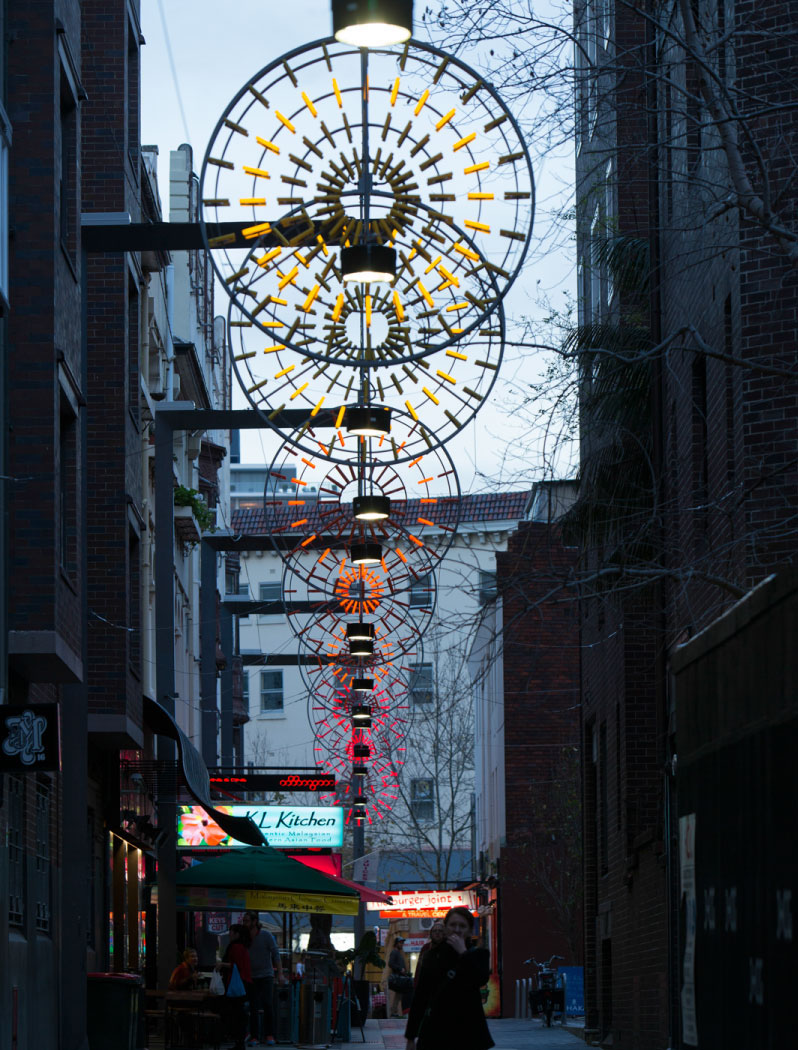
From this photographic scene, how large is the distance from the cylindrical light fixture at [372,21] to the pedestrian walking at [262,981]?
64.5 feet

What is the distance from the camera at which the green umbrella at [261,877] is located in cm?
2672

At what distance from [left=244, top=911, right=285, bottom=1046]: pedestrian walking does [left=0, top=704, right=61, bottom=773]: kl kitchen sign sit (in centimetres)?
1196

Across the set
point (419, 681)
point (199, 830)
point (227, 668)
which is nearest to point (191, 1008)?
point (199, 830)

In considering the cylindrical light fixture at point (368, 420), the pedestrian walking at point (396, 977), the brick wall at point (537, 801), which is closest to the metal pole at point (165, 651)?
the cylindrical light fixture at point (368, 420)

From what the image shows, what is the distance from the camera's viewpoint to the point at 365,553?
19.3m

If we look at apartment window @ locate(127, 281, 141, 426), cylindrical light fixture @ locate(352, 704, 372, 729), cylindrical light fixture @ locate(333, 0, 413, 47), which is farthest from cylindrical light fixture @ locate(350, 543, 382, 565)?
cylindrical light fixture @ locate(333, 0, 413, 47)

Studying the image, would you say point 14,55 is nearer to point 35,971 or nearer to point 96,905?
point 35,971

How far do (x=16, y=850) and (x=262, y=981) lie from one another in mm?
10858

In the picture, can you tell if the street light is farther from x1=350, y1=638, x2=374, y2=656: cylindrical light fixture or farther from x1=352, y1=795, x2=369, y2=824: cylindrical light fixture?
x1=352, y1=795, x2=369, y2=824: cylindrical light fixture

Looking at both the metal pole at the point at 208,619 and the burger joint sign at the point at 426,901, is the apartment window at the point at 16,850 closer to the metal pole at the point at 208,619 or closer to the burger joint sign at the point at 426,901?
the metal pole at the point at 208,619

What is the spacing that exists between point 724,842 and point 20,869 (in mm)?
13228

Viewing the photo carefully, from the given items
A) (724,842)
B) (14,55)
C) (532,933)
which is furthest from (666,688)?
(532,933)

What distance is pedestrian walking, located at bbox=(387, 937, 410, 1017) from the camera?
127 ft

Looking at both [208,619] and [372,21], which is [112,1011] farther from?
[208,619]
